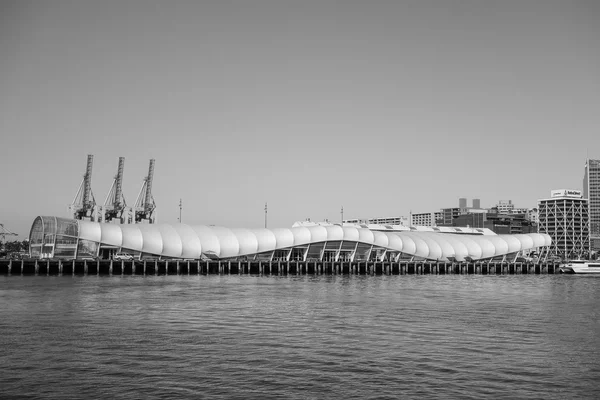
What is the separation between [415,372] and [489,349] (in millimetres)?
6773

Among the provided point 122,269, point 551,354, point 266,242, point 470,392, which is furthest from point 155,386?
point 266,242

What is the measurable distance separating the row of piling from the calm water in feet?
123

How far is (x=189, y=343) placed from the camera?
1262 inches

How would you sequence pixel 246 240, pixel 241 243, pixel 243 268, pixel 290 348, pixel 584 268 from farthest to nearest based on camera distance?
pixel 584 268 < pixel 246 240 < pixel 241 243 < pixel 243 268 < pixel 290 348

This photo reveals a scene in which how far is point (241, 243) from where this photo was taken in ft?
366

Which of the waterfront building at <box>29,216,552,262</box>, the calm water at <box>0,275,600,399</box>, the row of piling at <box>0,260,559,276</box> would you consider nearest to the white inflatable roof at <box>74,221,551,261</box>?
the waterfront building at <box>29,216,552,262</box>

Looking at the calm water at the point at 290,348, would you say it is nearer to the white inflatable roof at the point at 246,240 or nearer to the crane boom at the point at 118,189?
the white inflatable roof at the point at 246,240

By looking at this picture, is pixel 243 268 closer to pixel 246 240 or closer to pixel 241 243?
pixel 241 243

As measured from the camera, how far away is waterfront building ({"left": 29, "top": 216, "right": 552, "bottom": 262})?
10100 centimetres

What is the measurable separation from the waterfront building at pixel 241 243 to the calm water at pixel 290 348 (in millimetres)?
47823

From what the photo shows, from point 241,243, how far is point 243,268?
10.3 meters

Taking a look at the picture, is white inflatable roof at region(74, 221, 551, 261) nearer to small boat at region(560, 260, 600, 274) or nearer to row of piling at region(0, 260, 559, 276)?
row of piling at region(0, 260, 559, 276)

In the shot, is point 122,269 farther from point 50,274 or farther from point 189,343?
point 189,343

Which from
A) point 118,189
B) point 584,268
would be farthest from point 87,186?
point 584,268
